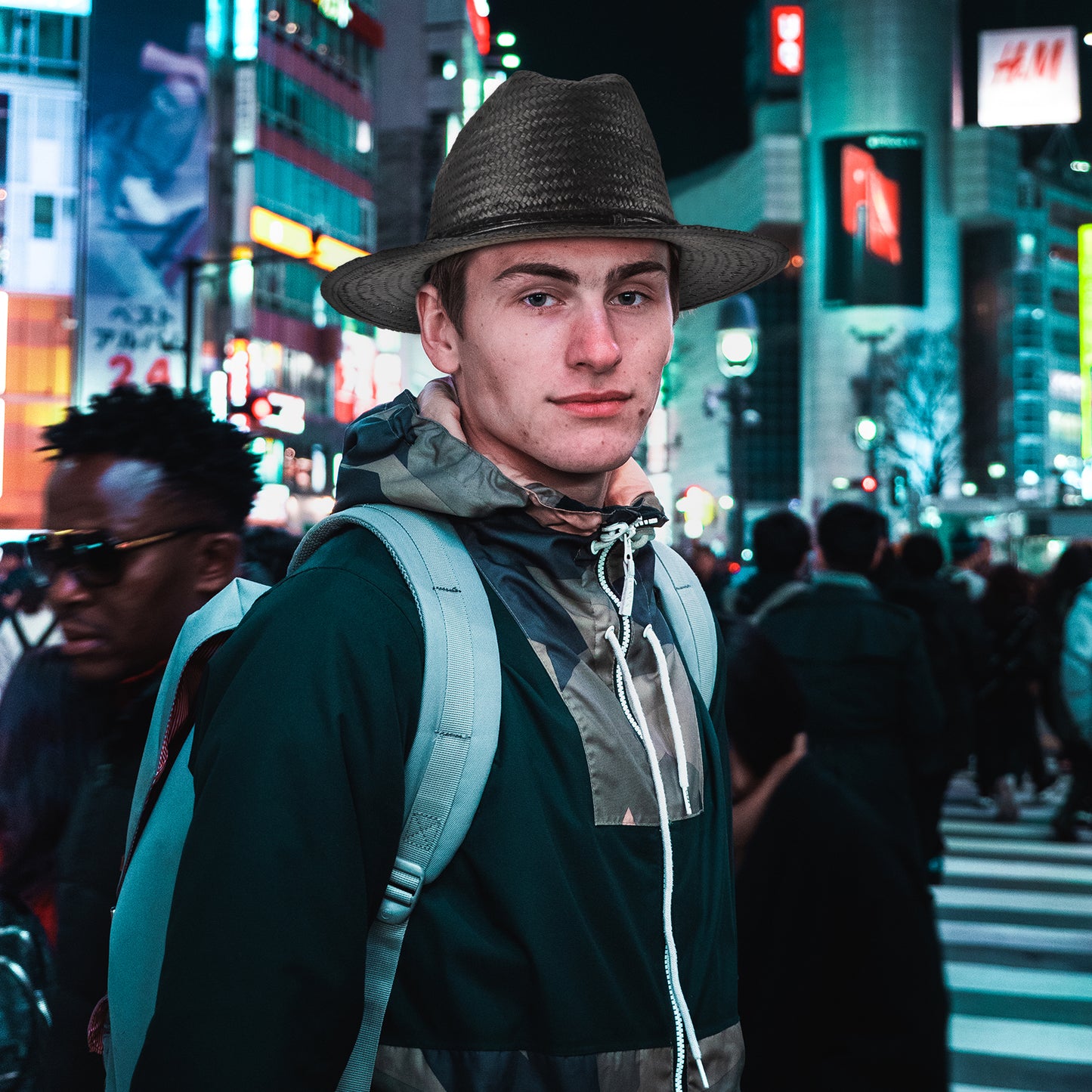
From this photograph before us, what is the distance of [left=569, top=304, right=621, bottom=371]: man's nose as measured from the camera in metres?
1.78

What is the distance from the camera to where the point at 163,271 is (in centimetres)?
2822

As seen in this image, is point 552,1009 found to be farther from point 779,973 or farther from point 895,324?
point 895,324

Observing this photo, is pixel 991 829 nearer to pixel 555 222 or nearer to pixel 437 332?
pixel 437 332

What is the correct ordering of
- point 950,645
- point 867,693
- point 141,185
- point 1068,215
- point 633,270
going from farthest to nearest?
point 1068,215 → point 141,185 → point 950,645 → point 867,693 → point 633,270

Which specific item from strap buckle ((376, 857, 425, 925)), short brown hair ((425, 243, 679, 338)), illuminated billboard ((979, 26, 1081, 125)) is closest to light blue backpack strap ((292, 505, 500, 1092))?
strap buckle ((376, 857, 425, 925))

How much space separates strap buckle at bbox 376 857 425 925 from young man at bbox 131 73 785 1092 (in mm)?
17

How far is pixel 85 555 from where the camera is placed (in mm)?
2422

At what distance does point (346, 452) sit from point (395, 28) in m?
51.0

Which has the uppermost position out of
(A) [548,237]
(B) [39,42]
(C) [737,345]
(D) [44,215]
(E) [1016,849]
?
(B) [39,42]

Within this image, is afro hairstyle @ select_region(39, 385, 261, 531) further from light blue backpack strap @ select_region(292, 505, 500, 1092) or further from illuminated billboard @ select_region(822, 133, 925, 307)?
illuminated billboard @ select_region(822, 133, 925, 307)

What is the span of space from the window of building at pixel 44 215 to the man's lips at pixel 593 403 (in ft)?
99.3

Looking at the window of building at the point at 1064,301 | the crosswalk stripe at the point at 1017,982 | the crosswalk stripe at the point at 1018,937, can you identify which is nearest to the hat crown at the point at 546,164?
the crosswalk stripe at the point at 1017,982

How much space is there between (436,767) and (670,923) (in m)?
0.43

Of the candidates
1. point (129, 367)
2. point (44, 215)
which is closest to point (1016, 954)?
point (129, 367)
